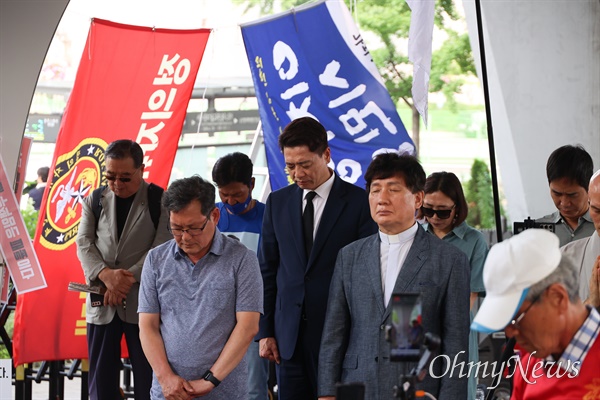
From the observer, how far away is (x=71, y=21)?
19625mm

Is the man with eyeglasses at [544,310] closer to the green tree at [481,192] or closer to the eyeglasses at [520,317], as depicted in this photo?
the eyeglasses at [520,317]

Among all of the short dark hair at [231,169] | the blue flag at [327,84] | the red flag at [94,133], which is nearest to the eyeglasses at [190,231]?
the short dark hair at [231,169]

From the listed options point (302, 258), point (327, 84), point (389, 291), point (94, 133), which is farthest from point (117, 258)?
point (389, 291)

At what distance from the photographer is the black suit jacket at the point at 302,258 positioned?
419 centimetres

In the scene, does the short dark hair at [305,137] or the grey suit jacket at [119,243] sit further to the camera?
the grey suit jacket at [119,243]

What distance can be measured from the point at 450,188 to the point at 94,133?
8.21 ft

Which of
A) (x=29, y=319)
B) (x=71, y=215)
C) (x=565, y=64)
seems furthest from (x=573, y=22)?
(x=29, y=319)

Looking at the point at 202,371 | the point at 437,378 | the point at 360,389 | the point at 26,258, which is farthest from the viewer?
the point at 26,258


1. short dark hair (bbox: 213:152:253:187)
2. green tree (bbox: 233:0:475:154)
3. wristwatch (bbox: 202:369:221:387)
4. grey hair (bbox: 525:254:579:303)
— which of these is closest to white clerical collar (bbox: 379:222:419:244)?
wristwatch (bbox: 202:369:221:387)

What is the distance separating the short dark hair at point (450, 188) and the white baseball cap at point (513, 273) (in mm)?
2318

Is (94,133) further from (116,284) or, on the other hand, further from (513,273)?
(513,273)

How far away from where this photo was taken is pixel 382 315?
3539 millimetres

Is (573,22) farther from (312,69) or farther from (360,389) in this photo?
(360,389)

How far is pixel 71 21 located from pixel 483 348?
14421 mm
